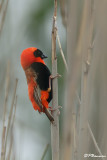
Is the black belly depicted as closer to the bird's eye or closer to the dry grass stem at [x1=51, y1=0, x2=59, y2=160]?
the bird's eye

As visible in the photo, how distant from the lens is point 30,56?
2.70 m

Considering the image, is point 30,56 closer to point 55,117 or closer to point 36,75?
point 36,75

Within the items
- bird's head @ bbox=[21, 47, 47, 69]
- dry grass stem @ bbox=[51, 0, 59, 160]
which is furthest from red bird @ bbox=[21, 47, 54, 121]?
dry grass stem @ bbox=[51, 0, 59, 160]

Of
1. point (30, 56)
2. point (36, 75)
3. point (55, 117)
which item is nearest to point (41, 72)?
point (36, 75)

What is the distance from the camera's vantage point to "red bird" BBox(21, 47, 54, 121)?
251cm

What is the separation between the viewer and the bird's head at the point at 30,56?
2.67 metres

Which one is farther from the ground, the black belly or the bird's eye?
the bird's eye

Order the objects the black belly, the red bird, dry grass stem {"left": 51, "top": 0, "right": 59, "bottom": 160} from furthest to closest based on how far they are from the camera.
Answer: the black belly, the red bird, dry grass stem {"left": 51, "top": 0, "right": 59, "bottom": 160}

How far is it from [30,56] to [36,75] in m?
0.17

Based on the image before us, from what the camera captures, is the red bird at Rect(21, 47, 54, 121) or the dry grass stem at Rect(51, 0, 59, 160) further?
the red bird at Rect(21, 47, 54, 121)

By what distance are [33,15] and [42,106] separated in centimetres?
337

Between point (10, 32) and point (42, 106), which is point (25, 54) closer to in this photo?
point (10, 32)

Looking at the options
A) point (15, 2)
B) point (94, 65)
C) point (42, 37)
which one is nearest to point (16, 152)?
point (94, 65)

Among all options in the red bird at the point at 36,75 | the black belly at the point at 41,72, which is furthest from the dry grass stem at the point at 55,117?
the black belly at the point at 41,72
